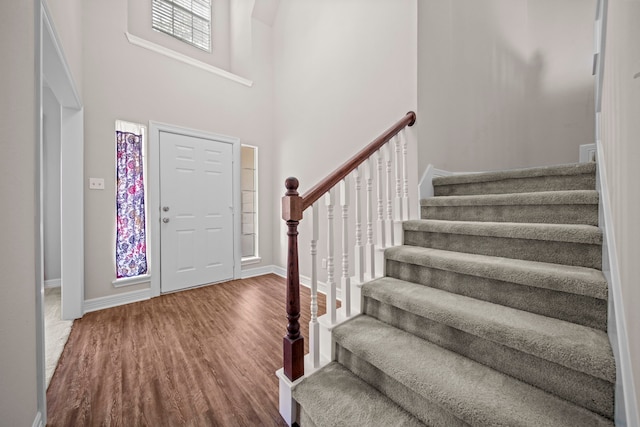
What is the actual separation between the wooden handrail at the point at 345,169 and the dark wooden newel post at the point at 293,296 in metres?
0.07

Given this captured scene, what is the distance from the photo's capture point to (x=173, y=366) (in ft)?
5.49

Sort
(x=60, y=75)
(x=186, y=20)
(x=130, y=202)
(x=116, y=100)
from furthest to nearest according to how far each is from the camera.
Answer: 1. (x=186, y=20)
2. (x=130, y=202)
3. (x=116, y=100)
4. (x=60, y=75)

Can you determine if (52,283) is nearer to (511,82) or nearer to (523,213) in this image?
(523,213)

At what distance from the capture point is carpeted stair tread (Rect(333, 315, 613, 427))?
792 mm

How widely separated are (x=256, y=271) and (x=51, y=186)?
9.15ft

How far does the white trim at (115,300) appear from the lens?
256 centimetres

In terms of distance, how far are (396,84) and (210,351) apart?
103 inches

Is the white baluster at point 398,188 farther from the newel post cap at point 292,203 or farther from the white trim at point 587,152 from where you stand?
the white trim at point 587,152

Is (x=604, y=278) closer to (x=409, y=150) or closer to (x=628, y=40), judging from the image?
(x=628, y=40)

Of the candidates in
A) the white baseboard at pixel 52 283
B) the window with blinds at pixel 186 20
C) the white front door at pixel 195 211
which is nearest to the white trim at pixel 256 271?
the white front door at pixel 195 211

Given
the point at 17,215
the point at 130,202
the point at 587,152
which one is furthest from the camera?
the point at 130,202

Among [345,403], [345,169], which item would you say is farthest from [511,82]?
[345,403]

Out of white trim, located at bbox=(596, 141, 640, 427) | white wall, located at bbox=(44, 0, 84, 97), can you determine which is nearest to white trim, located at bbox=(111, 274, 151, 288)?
white wall, located at bbox=(44, 0, 84, 97)

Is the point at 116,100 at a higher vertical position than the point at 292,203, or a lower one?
higher
